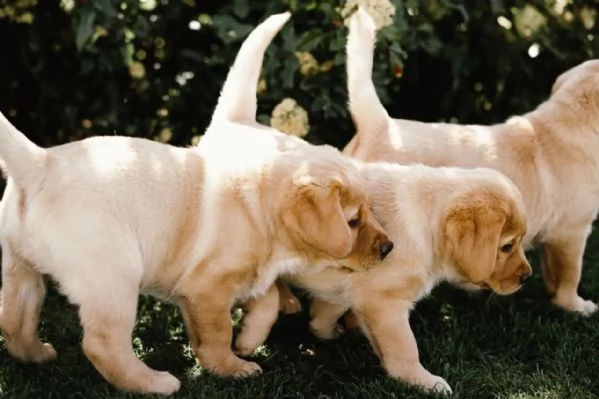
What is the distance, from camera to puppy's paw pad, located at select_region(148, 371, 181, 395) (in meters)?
3.35

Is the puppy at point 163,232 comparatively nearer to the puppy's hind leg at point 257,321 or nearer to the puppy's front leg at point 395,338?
the puppy's hind leg at point 257,321

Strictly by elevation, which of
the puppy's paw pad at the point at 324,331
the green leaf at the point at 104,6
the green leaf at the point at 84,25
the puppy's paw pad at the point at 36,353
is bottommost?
the puppy's paw pad at the point at 324,331

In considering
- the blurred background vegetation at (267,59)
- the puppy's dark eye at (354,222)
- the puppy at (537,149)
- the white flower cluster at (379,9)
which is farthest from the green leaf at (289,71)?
the puppy's dark eye at (354,222)

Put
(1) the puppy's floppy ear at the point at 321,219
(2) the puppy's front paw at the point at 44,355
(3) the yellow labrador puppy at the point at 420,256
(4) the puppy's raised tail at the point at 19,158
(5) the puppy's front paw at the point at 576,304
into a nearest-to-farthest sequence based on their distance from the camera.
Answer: (4) the puppy's raised tail at the point at 19,158
(1) the puppy's floppy ear at the point at 321,219
(3) the yellow labrador puppy at the point at 420,256
(2) the puppy's front paw at the point at 44,355
(5) the puppy's front paw at the point at 576,304

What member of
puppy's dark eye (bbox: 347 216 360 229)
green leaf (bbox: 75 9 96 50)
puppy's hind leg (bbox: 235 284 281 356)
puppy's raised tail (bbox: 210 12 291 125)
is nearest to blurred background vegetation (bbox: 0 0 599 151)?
green leaf (bbox: 75 9 96 50)

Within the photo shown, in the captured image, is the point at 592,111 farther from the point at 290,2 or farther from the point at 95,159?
the point at 95,159

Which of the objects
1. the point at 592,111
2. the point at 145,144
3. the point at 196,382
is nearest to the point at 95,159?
the point at 145,144

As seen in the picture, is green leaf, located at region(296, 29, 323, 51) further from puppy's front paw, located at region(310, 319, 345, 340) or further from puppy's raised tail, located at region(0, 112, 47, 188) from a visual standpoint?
puppy's raised tail, located at region(0, 112, 47, 188)

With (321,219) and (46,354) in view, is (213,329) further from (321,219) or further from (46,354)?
(46,354)

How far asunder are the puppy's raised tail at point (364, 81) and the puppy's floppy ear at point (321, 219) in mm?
941

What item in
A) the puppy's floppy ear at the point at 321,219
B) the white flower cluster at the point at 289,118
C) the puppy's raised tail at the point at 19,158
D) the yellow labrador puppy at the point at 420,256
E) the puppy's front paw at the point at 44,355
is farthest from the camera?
the white flower cluster at the point at 289,118

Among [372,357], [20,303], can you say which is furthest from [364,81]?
[20,303]

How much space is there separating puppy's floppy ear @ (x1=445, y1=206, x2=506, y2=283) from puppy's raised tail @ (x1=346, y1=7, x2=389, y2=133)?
82cm

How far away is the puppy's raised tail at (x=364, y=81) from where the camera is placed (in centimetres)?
423
